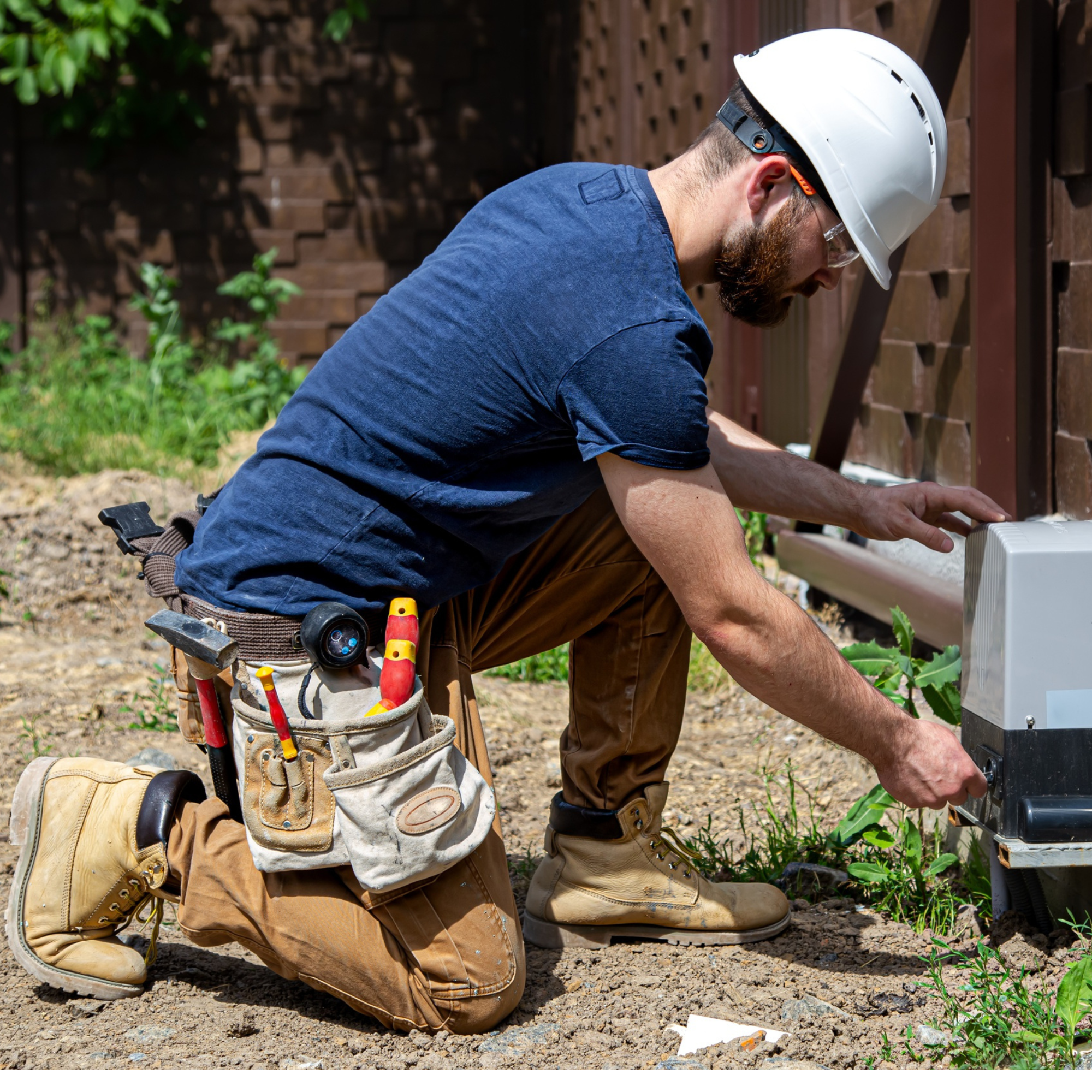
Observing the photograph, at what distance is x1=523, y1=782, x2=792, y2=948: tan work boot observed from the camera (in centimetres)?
236

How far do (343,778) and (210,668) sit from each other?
12.4 inches

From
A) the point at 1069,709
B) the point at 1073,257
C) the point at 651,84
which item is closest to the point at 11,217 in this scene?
the point at 651,84

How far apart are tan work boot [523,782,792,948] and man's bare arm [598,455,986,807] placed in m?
0.53

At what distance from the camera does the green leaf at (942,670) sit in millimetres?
2408

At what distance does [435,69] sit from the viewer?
891 cm

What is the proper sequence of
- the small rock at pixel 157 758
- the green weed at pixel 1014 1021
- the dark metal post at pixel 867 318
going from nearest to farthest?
the green weed at pixel 1014 1021 < the small rock at pixel 157 758 < the dark metal post at pixel 867 318

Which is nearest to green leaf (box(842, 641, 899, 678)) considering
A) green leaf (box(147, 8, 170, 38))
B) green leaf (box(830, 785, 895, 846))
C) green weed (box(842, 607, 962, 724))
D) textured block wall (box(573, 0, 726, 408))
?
green weed (box(842, 607, 962, 724))

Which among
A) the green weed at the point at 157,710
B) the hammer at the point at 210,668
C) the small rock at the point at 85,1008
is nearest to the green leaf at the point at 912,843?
the hammer at the point at 210,668

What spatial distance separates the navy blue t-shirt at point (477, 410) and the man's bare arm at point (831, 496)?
416 mm

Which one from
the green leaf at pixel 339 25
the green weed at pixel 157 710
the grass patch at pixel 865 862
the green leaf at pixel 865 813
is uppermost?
the green leaf at pixel 339 25

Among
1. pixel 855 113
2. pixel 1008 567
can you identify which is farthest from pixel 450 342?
pixel 1008 567

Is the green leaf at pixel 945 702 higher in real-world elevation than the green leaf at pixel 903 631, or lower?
lower

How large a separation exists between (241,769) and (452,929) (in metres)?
0.43

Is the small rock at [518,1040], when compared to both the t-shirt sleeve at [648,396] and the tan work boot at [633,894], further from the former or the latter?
the t-shirt sleeve at [648,396]
